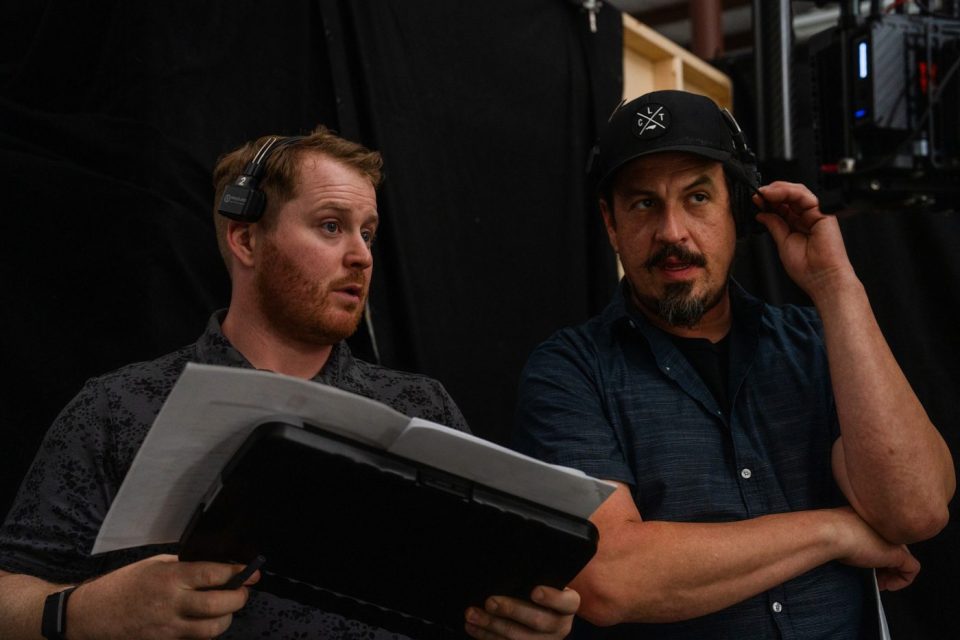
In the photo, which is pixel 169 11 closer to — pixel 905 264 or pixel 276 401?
pixel 276 401

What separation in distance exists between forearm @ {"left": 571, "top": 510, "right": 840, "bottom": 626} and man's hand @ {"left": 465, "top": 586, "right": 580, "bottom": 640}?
0.54 feet

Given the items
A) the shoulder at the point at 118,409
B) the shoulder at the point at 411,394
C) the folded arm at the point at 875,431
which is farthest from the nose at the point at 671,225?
the shoulder at the point at 118,409

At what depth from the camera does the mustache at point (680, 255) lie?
5.21 ft

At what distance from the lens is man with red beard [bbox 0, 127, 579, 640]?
1062 millimetres

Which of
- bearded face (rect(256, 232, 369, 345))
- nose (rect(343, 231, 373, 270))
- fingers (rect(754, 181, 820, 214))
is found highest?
fingers (rect(754, 181, 820, 214))

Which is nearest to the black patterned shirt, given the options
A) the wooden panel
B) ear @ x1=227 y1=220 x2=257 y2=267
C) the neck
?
the neck

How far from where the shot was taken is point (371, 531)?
1.02 m

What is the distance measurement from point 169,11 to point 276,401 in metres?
1.36

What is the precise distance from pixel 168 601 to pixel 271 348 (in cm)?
63

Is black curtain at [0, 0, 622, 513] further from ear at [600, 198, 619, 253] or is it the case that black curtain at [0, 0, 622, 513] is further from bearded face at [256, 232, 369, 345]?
ear at [600, 198, 619, 253]

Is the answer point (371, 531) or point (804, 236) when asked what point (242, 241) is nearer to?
point (371, 531)

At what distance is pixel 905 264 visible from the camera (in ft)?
7.53

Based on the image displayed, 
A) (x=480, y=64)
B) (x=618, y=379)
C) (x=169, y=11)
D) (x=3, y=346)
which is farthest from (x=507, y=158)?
(x=3, y=346)

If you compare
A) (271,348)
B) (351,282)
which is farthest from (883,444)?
(271,348)
